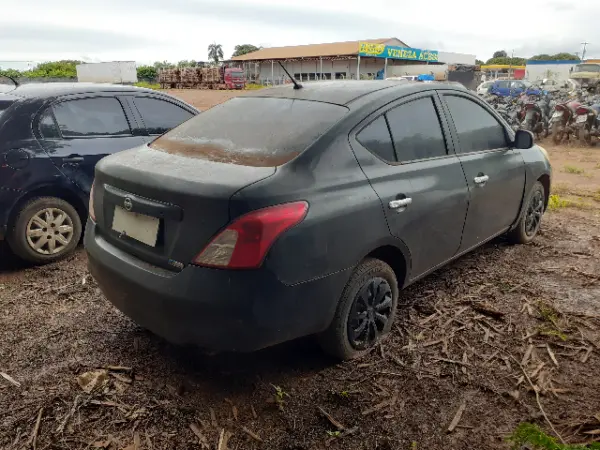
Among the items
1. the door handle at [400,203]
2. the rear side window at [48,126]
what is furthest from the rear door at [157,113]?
the door handle at [400,203]

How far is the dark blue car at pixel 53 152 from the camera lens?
13.4 ft

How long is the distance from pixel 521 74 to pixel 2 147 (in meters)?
65.9

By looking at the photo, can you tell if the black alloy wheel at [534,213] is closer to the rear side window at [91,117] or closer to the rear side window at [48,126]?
the rear side window at [91,117]

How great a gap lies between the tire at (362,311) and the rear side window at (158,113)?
10.6ft

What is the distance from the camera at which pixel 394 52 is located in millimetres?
53781

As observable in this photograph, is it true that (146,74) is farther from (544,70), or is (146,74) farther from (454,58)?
(544,70)

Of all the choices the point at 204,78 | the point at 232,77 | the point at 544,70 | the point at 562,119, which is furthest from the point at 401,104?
the point at 544,70

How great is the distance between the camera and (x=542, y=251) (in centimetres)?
476

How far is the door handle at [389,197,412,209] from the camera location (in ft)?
9.31

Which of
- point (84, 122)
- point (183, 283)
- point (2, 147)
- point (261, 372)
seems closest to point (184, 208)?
point (183, 283)

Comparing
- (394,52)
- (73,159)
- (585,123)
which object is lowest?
(585,123)

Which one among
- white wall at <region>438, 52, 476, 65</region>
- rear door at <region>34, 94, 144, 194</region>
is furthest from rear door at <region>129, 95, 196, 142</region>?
white wall at <region>438, 52, 476, 65</region>

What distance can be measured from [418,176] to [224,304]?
1.53m

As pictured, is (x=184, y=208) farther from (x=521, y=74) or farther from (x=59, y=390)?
(x=521, y=74)
